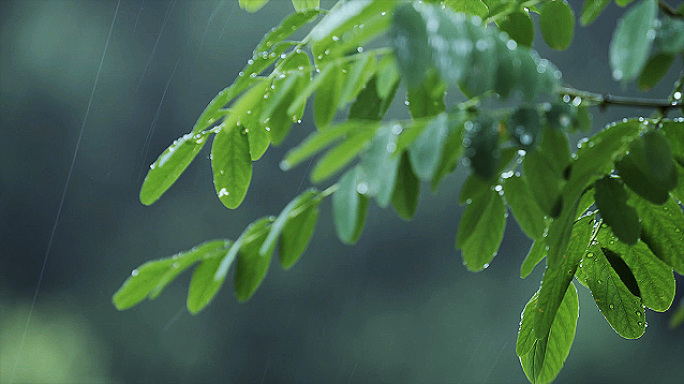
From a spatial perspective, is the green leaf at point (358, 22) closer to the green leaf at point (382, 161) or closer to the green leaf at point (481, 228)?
the green leaf at point (382, 161)

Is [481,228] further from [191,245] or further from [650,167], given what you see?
[191,245]

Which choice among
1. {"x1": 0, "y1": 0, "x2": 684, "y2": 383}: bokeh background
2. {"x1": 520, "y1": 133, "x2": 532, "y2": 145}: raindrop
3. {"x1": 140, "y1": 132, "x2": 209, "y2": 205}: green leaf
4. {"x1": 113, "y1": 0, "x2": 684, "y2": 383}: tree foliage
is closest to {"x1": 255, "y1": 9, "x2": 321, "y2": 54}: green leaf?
{"x1": 113, "y1": 0, "x2": 684, "y2": 383}: tree foliage

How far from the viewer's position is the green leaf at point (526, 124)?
0.46 meters

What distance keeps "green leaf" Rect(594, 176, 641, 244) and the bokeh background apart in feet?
21.6

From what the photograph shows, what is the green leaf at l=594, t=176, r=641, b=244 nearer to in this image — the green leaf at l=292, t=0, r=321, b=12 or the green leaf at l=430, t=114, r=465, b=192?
the green leaf at l=430, t=114, r=465, b=192

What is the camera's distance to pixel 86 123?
786 cm

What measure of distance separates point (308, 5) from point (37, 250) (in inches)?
306

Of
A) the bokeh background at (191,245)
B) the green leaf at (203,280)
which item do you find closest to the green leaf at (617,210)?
the green leaf at (203,280)

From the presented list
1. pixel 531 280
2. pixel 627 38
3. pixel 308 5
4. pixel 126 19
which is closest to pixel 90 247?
pixel 126 19

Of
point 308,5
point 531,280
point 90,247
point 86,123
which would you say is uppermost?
point 86,123

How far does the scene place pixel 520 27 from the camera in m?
0.68

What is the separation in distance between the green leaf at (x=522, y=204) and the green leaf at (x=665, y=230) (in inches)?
4.8

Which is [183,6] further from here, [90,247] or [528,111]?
[528,111]

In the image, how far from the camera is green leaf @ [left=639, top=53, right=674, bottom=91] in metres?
0.47
